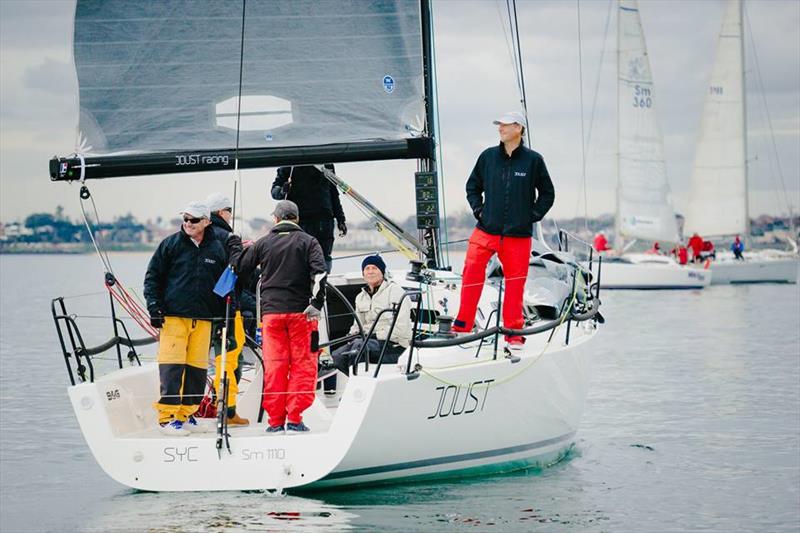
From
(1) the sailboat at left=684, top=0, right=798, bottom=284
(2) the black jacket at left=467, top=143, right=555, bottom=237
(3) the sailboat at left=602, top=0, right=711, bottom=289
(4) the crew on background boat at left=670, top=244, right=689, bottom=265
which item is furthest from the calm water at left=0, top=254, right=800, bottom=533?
(1) the sailboat at left=684, top=0, right=798, bottom=284

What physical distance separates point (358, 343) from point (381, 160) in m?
1.74

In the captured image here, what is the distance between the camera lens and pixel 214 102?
10188 millimetres

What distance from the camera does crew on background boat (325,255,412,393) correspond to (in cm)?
938

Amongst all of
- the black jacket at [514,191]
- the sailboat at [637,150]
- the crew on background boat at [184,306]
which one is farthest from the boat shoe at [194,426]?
the sailboat at [637,150]

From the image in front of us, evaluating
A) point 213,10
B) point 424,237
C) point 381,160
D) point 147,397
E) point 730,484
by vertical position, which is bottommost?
point 730,484

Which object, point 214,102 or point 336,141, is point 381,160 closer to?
point 336,141

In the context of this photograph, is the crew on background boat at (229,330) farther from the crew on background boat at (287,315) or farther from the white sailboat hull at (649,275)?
the white sailboat hull at (649,275)

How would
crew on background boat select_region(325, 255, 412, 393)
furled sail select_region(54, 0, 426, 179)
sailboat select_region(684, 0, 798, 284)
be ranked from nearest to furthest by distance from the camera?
crew on background boat select_region(325, 255, 412, 393) → furled sail select_region(54, 0, 426, 179) → sailboat select_region(684, 0, 798, 284)

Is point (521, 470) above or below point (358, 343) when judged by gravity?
below

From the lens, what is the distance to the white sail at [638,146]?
46281mm

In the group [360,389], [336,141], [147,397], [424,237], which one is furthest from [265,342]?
[424,237]

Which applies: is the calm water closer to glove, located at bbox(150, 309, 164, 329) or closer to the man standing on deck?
the man standing on deck

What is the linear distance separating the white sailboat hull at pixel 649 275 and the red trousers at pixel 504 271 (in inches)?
1344

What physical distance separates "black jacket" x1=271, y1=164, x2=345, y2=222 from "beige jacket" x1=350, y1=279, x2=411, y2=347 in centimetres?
175
